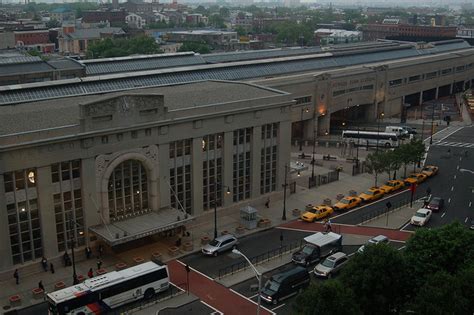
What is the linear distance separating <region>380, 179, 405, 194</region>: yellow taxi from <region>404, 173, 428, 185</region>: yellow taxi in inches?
37.3

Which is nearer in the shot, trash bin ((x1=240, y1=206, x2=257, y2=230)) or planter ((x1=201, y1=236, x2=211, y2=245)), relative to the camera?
planter ((x1=201, y1=236, x2=211, y2=245))

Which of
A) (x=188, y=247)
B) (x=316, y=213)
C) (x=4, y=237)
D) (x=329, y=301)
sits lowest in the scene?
(x=316, y=213)

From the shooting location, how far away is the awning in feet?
163

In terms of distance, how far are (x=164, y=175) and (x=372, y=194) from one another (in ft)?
84.9

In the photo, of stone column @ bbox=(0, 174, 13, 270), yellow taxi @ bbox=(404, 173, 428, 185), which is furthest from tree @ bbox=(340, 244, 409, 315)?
yellow taxi @ bbox=(404, 173, 428, 185)

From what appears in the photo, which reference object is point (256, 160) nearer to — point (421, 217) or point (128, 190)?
point (128, 190)

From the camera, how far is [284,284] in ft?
145

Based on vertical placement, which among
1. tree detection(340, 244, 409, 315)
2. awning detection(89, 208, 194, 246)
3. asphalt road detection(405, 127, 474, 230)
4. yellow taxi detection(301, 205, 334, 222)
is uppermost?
tree detection(340, 244, 409, 315)

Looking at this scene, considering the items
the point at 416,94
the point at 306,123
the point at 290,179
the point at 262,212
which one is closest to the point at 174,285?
the point at 262,212

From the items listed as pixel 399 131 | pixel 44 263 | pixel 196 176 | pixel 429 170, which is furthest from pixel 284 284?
pixel 399 131

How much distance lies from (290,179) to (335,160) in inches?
702

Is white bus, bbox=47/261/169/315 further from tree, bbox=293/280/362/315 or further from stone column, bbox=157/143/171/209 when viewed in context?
tree, bbox=293/280/362/315

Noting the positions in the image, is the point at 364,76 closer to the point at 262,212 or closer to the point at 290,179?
the point at 290,179

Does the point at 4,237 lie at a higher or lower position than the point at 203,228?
higher
